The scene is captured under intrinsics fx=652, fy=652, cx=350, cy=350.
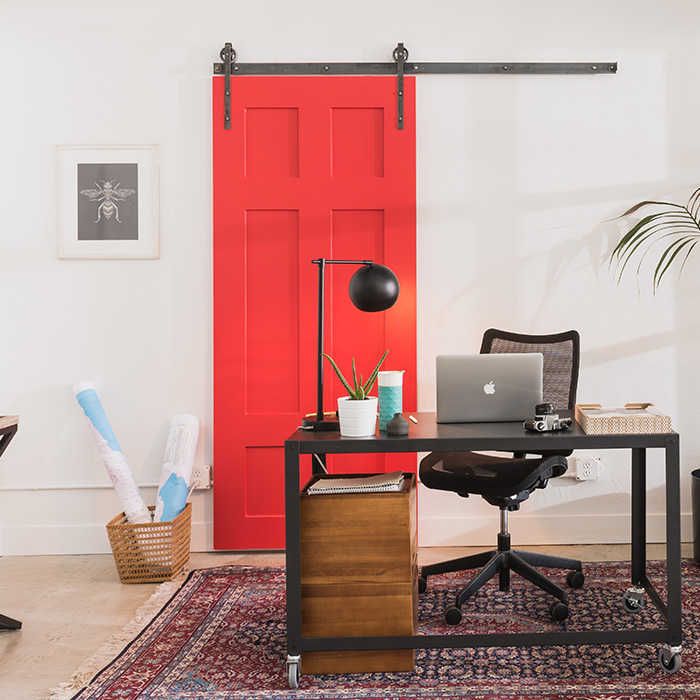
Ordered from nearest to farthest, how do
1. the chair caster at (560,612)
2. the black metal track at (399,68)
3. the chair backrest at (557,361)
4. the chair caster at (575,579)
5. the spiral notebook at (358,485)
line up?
the spiral notebook at (358,485), the chair caster at (560,612), the chair caster at (575,579), the chair backrest at (557,361), the black metal track at (399,68)

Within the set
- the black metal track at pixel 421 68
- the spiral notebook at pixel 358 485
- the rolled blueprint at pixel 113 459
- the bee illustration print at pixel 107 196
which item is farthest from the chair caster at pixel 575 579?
the bee illustration print at pixel 107 196

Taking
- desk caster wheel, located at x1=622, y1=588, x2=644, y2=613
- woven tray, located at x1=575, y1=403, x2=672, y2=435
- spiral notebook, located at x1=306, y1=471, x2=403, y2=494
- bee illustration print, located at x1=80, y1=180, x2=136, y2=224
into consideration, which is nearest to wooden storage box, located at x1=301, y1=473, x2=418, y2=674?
spiral notebook, located at x1=306, y1=471, x2=403, y2=494

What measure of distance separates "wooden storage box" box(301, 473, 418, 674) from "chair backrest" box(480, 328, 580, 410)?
44.3 inches

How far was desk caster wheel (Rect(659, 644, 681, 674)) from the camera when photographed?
6.32 ft

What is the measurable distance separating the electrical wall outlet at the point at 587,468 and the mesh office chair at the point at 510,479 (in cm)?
58

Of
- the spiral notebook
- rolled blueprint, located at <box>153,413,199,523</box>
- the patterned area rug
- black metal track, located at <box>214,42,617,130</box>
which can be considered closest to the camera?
the patterned area rug

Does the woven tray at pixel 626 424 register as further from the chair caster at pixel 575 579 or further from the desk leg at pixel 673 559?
the chair caster at pixel 575 579

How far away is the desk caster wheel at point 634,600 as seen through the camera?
2.38m

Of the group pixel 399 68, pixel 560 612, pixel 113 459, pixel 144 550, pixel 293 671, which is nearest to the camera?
pixel 293 671

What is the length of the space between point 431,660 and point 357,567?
0.41 metres

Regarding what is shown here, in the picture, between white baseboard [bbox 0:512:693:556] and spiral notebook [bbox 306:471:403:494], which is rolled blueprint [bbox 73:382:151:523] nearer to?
white baseboard [bbox 0:512:693:556]

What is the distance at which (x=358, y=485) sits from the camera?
2039 mm

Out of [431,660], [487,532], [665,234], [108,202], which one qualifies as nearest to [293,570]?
[431,660]

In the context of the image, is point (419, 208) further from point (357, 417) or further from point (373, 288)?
point (357, 417)
